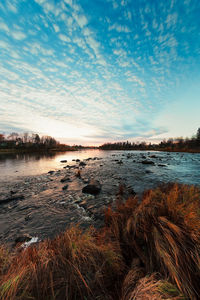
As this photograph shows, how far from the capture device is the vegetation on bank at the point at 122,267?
4.42ft

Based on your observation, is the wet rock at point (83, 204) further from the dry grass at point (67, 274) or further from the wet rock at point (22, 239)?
the dry grass at point (67, 274)

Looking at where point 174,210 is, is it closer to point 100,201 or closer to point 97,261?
point 97,261

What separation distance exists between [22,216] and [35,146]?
90931 millimetres

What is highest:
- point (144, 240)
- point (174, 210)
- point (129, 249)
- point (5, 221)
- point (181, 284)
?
point (174, 210)

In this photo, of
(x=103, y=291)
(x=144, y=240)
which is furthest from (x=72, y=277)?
(x=144, y=240)

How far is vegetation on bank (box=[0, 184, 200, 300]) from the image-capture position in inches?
53.0

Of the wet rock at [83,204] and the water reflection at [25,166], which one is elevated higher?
the wet rock at [83,204]

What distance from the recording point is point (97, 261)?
1.89 metres

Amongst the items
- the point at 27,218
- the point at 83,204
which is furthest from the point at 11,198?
the point at 83,204

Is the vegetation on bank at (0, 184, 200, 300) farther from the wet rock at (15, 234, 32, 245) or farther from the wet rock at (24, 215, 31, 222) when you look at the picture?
the wet rock at (24, 215, 31, 222)

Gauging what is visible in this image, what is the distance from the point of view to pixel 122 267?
195cm

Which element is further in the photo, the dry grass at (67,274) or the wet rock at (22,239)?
the wet rock at (22,239)

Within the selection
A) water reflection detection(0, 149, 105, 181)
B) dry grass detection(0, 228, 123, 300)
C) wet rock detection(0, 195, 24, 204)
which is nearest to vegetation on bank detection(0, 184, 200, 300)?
dry grass detection(0, 228, 123, 300)

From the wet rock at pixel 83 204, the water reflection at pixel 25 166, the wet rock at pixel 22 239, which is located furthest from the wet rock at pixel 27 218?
the water reflection at pixel 25 166
